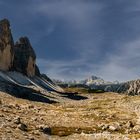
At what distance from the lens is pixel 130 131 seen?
202 feet

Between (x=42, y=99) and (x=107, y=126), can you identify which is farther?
(x=42, y=99)

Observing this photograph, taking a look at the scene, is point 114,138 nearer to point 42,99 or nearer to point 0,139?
point 0,139

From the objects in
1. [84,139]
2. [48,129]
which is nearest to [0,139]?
[84,139]

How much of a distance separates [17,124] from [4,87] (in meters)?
118

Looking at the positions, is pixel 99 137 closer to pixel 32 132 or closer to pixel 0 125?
pixel 32 132

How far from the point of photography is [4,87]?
17275cm

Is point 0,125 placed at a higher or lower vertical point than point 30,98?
lower

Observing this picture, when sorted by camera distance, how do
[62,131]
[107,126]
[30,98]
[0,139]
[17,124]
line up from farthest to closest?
[30,98] → [107,126] → [62,131] → [17,124] → [0,139]

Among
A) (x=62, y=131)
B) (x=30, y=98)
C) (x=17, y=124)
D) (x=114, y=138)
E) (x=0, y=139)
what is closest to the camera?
(x=0, y=139)

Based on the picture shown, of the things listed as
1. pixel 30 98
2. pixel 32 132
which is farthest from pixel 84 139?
pixel 30 98

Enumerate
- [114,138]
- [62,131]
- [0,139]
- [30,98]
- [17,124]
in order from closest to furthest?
1. [0,139]
2. [114,138]
3. [17,124]
4. [62,131]
5. [30,98]

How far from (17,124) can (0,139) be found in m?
15.4

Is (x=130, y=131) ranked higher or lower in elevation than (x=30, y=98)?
lower

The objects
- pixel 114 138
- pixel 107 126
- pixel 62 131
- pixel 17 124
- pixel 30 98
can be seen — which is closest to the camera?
pixel 114 138
